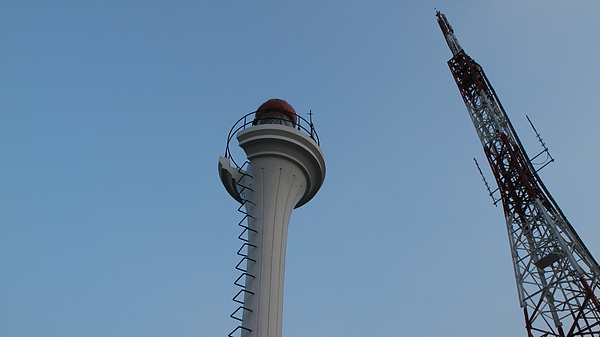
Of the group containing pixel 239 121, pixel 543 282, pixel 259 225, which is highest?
pixel 239 121

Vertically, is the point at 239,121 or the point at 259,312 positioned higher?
the point at 239,121

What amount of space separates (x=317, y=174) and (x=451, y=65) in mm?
19398

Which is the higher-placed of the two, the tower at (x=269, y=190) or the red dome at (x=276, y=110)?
the red dome at (x=276, y=110)

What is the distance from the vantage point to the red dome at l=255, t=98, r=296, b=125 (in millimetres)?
23281

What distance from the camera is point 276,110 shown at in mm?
23312

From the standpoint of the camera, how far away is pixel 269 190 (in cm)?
2081

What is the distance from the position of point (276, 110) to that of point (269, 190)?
4225 millimetres

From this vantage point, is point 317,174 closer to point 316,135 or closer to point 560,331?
point 316,135

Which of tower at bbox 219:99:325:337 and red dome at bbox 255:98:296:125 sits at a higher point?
Answer: red dome at bbox 255:98:296:125

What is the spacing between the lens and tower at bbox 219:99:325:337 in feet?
60.7

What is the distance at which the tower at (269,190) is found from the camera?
60.7ft

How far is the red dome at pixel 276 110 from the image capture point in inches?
917

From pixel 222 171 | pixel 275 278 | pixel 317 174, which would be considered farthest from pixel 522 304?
pixel 222 171

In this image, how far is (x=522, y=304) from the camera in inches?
1054
